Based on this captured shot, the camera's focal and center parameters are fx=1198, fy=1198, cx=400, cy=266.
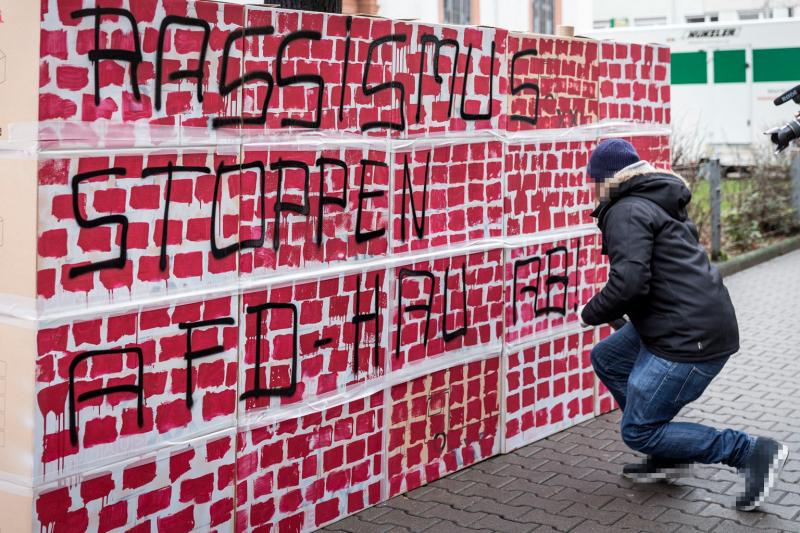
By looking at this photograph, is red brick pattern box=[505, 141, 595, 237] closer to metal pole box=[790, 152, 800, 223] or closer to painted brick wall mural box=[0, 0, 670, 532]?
painted brick wall mural box=[0, 0, 670, 532]

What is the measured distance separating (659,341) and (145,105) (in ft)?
8.32

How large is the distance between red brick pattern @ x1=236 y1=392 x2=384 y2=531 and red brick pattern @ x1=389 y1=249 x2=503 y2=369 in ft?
1.14

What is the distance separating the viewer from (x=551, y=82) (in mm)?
6633

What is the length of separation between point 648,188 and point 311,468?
194 centimetres

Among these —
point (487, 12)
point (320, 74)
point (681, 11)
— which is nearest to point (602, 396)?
point (320, 74)

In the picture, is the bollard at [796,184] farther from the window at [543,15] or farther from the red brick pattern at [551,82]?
the window at [543,15]

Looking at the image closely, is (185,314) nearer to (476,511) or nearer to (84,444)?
(84,444)

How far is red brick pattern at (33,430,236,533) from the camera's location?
13.6 feet

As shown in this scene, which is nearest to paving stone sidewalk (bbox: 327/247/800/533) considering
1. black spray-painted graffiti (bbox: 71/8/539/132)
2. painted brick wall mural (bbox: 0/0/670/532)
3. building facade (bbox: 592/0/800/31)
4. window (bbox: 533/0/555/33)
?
painted brick wall mural (bbox: 0/0/670/532)

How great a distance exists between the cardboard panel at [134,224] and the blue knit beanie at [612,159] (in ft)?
5.76

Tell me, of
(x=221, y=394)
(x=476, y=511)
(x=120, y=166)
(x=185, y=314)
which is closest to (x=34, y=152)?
(x=120, y=166)

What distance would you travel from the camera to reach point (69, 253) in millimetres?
4066

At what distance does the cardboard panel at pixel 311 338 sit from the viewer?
485 cm

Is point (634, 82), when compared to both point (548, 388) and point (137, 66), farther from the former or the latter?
point (137, 66)
